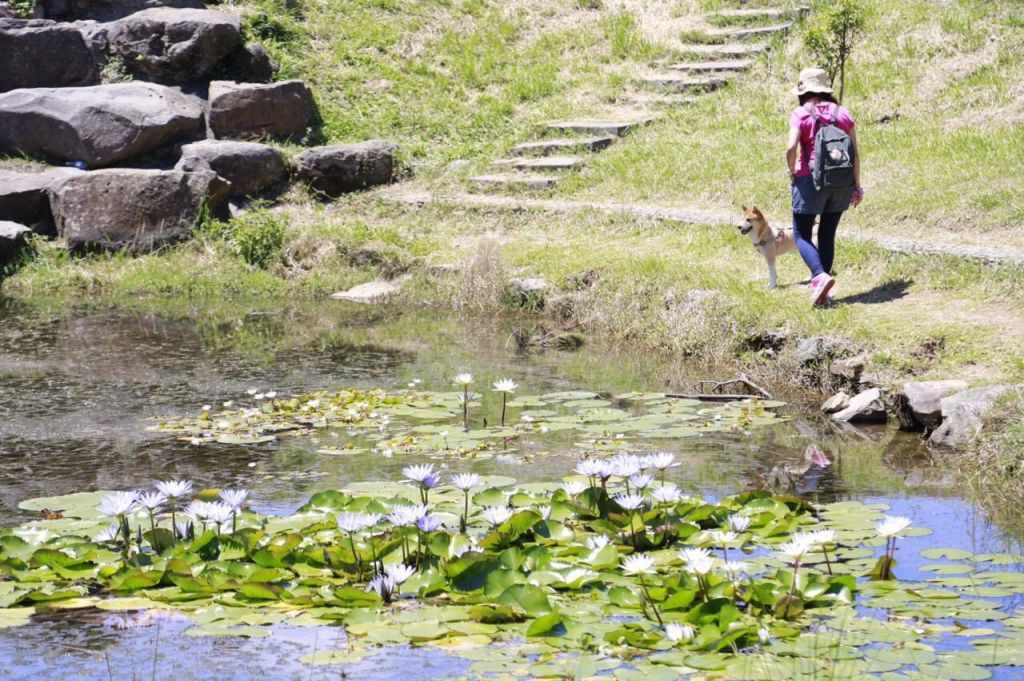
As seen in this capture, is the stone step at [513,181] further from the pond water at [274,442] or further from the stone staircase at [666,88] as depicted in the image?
the pond water at [274,442]

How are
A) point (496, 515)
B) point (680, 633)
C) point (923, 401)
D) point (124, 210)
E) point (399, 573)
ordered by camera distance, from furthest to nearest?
point (124, 210)
point (923, 401)
point (496, 515)
point (399, 573)
point (680, 633)

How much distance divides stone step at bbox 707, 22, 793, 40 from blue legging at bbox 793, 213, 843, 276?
924 cm

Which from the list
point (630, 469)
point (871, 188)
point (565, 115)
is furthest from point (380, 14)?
point (630, 469)

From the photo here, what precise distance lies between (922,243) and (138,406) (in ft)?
21.4

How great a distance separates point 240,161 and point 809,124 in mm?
8363

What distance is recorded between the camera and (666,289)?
1173cm

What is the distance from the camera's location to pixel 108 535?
5.53 m

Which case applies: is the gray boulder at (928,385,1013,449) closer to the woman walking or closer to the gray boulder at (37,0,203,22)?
the woman walking

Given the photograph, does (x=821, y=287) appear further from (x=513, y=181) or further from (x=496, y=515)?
(x=513, y=181)

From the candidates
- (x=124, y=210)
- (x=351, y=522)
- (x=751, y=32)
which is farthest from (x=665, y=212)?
(x=351, y=522)

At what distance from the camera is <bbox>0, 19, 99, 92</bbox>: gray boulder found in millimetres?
18125

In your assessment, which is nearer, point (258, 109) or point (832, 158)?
point (832, 158)

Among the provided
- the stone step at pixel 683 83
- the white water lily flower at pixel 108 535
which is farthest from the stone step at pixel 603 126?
the white water lily flower at pixel 108 535

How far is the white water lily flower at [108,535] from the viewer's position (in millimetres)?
5578
